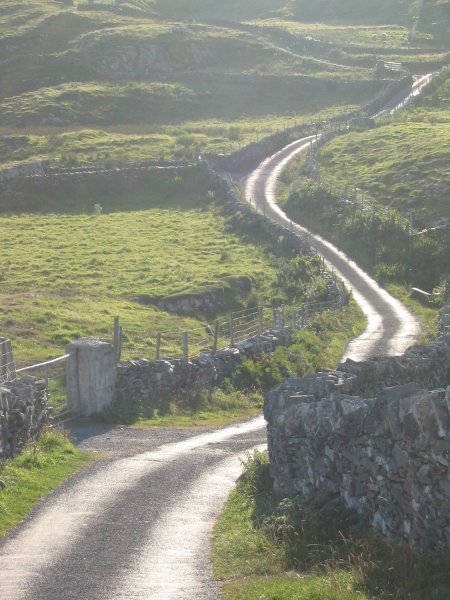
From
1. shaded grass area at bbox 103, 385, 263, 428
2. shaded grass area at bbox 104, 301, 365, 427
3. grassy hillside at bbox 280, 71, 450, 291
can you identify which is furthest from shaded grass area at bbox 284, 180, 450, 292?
shaded grass area at bbox 103, 385, 263, 428

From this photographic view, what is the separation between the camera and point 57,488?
2009cm

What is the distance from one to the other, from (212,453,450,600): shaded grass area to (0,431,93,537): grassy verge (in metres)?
3.10

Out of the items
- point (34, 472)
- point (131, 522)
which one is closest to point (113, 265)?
point (34, 472)

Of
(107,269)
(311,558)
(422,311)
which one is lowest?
(422,311)

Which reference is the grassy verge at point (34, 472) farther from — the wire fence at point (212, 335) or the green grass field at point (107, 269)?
the green grass field at point (107, 269)

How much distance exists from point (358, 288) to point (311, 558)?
3941cm

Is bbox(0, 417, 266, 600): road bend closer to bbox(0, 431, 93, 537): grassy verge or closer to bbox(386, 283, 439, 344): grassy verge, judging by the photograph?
bbox(0, 431, 93, 537): grassy verge

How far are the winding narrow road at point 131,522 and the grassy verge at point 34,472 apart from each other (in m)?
0.24

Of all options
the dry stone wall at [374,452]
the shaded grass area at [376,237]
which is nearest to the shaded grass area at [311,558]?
the dry stone wall at [374,452]

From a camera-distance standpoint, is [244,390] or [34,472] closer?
[34,472]

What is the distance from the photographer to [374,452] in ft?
48.8

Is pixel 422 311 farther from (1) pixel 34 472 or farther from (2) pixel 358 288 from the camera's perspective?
(1) pixel 34 472

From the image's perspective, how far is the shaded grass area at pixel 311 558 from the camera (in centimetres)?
1308

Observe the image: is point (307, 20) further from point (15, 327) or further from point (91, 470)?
point (91, 470)
